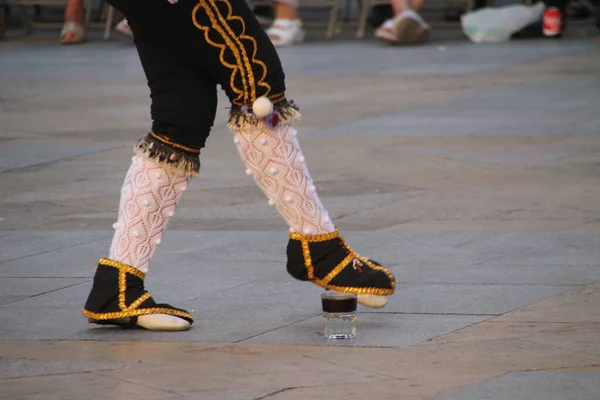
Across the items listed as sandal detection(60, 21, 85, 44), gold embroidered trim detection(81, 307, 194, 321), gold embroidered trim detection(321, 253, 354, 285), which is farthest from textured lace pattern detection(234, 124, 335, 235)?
sandal detection(60, 21, 85, 44)

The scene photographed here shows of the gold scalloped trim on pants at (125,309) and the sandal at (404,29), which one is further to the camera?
the sandal at (404,29)

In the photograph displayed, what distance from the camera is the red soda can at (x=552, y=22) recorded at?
16.1 meters

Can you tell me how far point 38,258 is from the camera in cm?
595

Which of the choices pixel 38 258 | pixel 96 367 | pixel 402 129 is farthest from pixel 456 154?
pixel 96 367

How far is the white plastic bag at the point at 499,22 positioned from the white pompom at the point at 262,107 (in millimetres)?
11940

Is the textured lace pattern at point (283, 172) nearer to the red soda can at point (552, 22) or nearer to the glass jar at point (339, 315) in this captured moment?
the glass jar at point (339, 315)

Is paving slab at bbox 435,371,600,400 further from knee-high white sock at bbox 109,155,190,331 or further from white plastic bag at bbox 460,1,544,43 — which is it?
white plastic bag at bbox 460,1,544,43

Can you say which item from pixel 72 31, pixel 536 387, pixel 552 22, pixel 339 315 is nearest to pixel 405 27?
pixel 552 22

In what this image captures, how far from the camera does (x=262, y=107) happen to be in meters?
4.53

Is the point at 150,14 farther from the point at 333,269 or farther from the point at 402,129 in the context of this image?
the point at 402,129

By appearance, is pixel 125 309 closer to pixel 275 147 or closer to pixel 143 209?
pixel 143 209

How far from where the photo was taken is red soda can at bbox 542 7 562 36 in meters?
16.1

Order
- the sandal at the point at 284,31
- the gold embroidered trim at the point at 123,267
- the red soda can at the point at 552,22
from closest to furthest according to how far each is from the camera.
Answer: the gold embroidered trim at the point at 123,267, the red soda can at the point at 552,22, the sandal at the point at 284,31

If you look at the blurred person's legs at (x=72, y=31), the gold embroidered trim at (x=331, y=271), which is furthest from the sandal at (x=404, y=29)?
the gold embroidered trim at (x=331, y=271)
